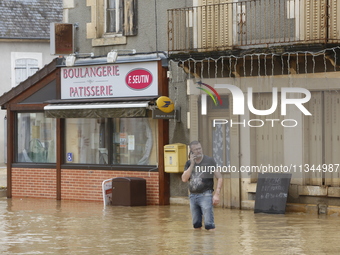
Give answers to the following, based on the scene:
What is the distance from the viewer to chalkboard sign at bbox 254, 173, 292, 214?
17.5 meters

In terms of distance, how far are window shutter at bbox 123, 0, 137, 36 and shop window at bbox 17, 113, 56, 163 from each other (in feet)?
11.2

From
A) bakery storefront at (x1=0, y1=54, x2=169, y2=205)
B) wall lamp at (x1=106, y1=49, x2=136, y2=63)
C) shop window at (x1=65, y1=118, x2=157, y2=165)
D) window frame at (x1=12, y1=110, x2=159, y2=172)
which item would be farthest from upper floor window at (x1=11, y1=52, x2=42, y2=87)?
wall lamp at (x1=106, y1=49, x2=136, y2=63)

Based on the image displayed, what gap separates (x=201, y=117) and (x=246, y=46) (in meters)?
2.10

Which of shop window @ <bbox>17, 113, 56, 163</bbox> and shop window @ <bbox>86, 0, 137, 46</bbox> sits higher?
shop window @ <bbox>86, 0, 137, 46</bbox>

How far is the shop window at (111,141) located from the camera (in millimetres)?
20172

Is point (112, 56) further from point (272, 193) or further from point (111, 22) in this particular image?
point (272, 193)

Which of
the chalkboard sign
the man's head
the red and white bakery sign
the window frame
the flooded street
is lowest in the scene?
the flooded street

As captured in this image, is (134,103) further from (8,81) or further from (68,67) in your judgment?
(8,81)

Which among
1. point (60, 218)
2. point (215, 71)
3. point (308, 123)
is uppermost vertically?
point (215, 71)

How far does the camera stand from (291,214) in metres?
17.3

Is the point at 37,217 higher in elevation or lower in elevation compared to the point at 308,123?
lower

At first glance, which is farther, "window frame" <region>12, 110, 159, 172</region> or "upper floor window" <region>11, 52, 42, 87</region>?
"upper floor window" <region>11, 52, 42, 87</region>

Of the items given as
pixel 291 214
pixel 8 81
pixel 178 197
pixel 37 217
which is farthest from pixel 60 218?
pixel 8 81

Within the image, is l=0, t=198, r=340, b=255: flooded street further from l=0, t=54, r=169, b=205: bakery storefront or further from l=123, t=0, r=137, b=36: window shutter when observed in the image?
l=123, t=0, r=137, b=36: window shutter
